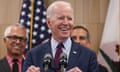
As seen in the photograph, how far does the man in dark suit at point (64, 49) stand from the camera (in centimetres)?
240

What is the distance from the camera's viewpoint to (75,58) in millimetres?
2438

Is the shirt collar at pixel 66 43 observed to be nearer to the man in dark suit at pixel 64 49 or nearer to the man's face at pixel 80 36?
the man in dark suit at pixel 64 49

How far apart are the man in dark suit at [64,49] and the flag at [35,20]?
8.02 feet

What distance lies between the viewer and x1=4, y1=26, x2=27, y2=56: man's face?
11.5 ft

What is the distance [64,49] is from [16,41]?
117 cm

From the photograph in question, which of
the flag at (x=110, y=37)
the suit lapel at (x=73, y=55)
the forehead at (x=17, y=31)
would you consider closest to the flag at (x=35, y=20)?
the flag at (x=110, y=37)

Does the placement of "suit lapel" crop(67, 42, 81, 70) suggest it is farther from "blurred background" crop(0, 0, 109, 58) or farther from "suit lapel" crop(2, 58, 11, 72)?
"blurred background" crop(0, 0, 109, 58)

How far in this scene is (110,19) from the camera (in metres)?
4.89

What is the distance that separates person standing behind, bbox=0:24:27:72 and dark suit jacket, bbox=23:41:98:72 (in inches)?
36.1

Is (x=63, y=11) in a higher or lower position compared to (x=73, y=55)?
higher

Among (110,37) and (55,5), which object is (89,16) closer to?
(110,37)

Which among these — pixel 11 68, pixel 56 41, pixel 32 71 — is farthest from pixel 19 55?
pixel 32 71

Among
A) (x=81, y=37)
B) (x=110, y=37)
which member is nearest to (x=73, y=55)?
(x=81, y=37)

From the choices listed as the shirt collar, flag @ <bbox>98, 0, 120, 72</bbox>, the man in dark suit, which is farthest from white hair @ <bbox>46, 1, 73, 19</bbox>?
flag @ <bbox>98, 0, 120, 72</bbox>
